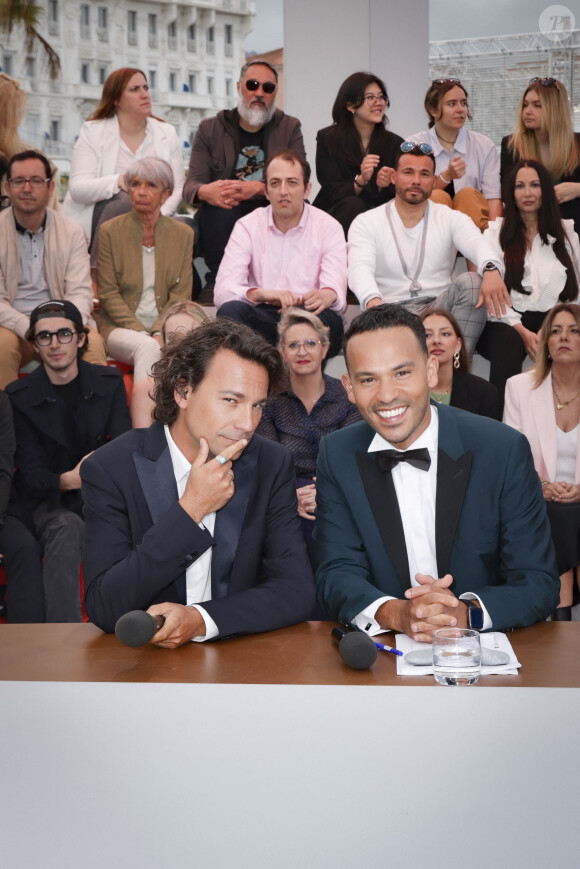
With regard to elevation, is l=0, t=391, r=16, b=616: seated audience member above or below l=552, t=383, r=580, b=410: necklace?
below

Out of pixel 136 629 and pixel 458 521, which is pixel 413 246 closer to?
pixel 458 521

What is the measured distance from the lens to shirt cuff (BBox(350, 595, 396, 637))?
1750 mm

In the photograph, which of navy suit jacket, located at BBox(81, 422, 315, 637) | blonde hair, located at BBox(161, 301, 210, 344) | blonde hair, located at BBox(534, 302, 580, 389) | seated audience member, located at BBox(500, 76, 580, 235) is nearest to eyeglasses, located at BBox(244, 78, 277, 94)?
seated audience member, located at BBox(500, 76, 580, 235)

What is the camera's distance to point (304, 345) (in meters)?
3.77

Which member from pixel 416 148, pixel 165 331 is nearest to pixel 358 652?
pixel 165 331

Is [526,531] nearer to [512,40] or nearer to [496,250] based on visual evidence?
[496,250]

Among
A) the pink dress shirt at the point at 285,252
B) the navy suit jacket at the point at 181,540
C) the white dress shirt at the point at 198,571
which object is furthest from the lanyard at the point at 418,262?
the white dress shirt at the point at 198,571

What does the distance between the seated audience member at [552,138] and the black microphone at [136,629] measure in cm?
378

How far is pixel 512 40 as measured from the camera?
5922 mm

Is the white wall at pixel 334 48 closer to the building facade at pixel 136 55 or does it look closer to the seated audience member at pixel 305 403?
the building facade at pixel 136 55

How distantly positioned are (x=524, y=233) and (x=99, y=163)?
233 cm

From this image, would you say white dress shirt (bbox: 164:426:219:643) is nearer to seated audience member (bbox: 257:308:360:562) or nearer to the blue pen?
the blue pen

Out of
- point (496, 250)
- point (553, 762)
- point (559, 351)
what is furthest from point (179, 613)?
point (496, 250)

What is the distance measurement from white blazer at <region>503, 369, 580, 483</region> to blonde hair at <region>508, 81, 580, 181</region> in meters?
1.49
